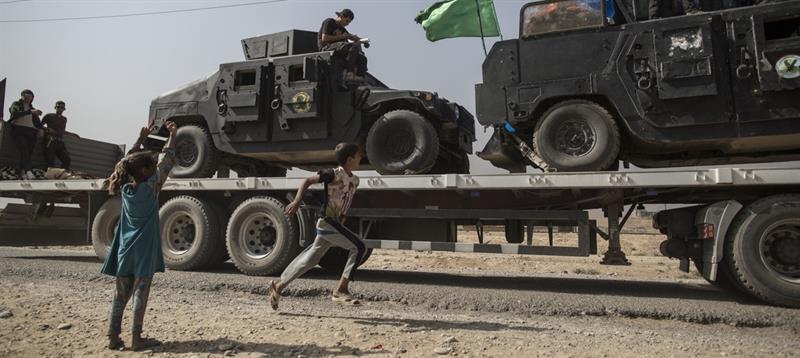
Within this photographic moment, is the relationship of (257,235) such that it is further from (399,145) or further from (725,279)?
(725,279)

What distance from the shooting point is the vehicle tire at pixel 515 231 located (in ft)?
19.6

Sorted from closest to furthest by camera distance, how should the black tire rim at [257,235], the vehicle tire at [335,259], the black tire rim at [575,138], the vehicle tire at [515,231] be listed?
the black tire rim at [575,138] → the vehicle tire at [515,231] → the black tire rim at [257,235] → the vehicle tire at [335,259]

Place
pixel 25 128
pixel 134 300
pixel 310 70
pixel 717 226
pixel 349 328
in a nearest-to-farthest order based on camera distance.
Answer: pixel 134 300
pixel 349 328
pixel 717 226
pixel 310 70
pixel 25 128

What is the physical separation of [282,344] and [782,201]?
4654 mm

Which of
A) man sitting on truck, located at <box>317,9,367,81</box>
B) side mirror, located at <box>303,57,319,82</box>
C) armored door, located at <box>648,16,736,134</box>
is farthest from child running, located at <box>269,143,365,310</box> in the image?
armored door, located at <box>648,16,736,134</box>

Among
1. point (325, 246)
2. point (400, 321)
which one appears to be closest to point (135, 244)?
point (325, 246)

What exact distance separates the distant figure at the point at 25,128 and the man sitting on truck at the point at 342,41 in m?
5.49

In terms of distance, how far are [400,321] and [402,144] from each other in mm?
2707

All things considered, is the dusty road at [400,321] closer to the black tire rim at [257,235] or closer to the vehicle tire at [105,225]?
the black tire rim at [257,235]

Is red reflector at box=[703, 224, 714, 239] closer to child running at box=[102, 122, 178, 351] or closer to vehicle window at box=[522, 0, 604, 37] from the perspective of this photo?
vehicle window at box=[522, 0, 604, 37]

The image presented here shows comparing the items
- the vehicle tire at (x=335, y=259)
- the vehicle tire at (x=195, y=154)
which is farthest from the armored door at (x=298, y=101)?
the vehicle tire at (x=335, y=259)

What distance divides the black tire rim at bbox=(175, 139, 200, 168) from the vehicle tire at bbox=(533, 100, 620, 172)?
4.92 metres

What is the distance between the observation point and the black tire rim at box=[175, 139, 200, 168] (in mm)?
7301

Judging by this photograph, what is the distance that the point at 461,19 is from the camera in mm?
7055
